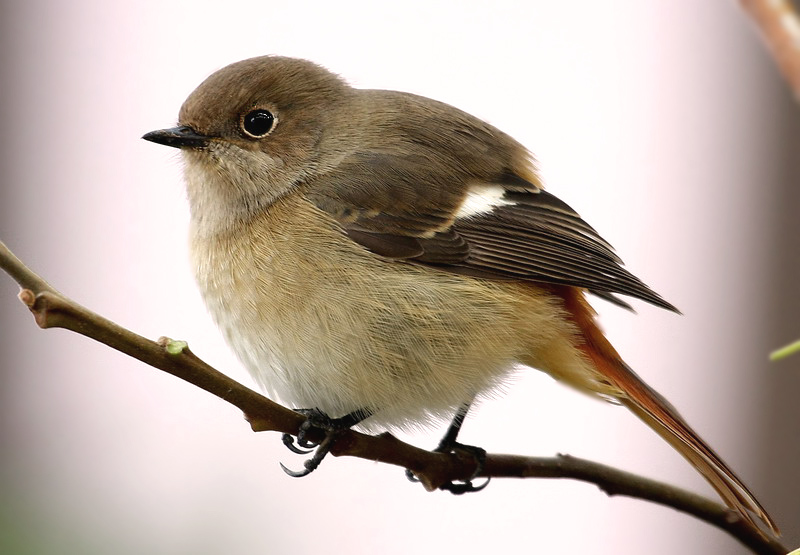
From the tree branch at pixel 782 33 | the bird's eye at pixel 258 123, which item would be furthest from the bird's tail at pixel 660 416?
the tree branch at pixel 782 33

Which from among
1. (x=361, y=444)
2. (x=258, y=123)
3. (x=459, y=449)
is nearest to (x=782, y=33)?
(x=361, y=444)

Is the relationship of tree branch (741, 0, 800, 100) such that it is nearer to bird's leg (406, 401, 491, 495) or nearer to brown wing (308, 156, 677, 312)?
brown wing (308, 156, 677, 312)

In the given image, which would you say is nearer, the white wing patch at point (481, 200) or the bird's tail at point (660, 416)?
the bird's tail at point (660, 416)

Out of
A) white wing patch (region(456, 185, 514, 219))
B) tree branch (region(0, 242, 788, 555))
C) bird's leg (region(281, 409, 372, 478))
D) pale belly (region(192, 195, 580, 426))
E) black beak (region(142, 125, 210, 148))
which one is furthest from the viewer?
white wing patch (region(456, 185, 514, 219))

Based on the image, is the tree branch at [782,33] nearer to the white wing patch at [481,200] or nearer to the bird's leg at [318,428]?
the bird's leg at [318,428]

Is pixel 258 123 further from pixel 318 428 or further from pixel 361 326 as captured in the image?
pixel 318 428

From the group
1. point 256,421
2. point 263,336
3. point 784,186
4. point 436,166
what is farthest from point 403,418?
point 784,186

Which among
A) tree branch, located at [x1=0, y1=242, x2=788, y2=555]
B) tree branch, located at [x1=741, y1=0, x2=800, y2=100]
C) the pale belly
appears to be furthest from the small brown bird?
tree branch, located at [x1=741, y1=0, x2=800, y2=100]

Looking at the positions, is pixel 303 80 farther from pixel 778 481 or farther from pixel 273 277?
pixel 778 481
